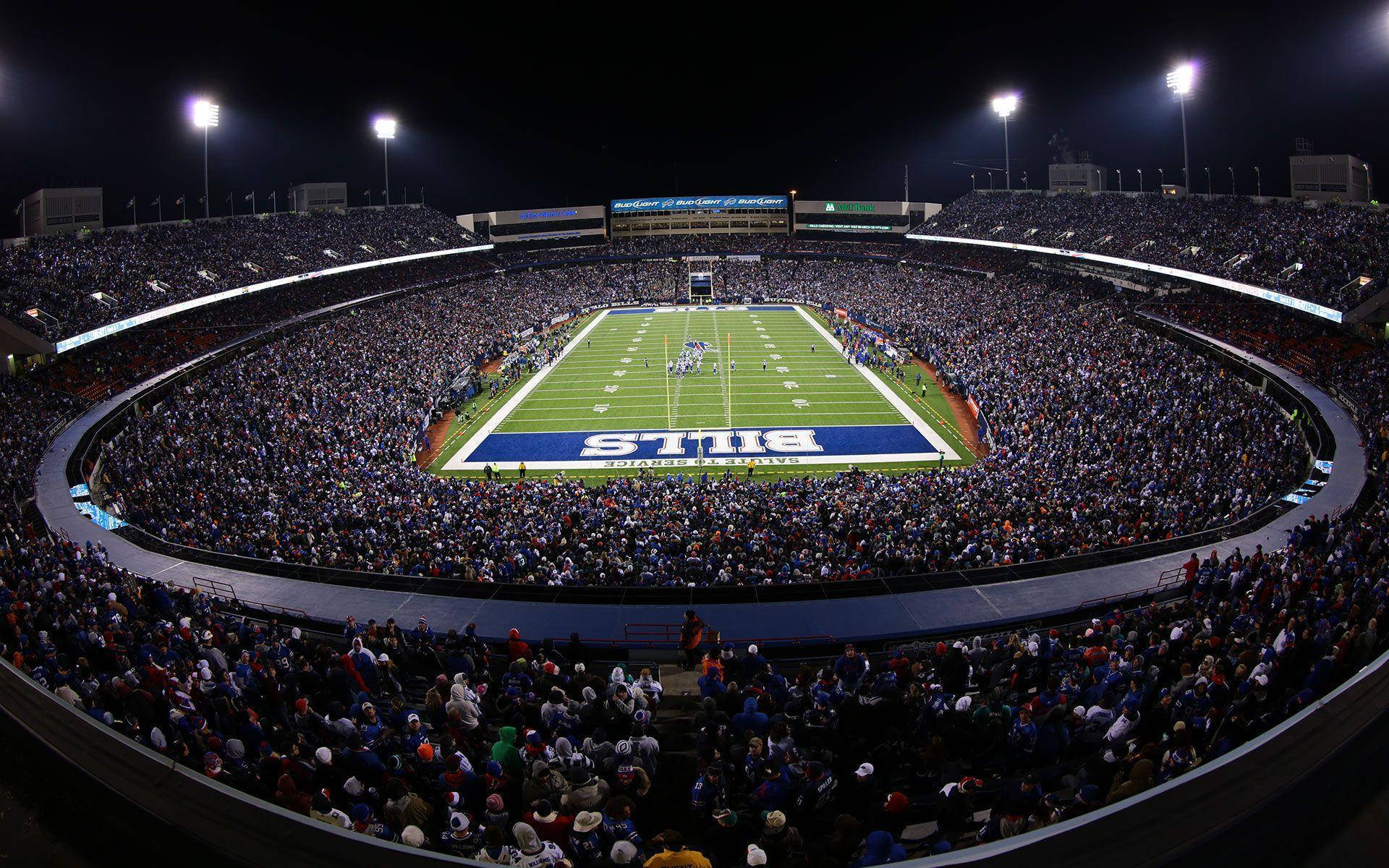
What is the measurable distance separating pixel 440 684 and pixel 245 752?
183cm

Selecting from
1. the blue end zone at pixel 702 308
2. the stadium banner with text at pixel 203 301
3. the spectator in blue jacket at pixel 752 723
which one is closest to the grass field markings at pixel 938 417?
the spectator in blue jacket at pixel 752 723

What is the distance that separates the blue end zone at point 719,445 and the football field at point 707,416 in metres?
0.08

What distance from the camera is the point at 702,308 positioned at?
77000 millimetres

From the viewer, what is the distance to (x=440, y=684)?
27.7 feet

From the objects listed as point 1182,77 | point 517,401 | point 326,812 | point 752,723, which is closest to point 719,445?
point 517,401

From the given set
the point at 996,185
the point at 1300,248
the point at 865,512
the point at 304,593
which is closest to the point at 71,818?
the point at 304,593

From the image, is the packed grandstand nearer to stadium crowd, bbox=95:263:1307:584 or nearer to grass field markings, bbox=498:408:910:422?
stadium crowd, bbox=95:263:1307:584

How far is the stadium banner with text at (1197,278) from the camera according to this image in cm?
3033

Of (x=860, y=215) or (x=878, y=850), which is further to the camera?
(x=860, y=215)

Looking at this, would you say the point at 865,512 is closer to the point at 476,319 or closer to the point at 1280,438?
the point at 1280,438

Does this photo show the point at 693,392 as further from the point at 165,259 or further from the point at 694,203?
the point at 694,203

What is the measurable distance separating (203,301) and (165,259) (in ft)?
13.7

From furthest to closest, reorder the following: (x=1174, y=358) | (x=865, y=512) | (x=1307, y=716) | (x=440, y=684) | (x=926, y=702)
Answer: (x=1174, y=358), (x=865, y=512), (x=440, y=684), (x=926, y=702), (x=1307, y=716)

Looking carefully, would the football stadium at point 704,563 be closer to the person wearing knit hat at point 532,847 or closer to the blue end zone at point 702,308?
the person wearing knit hat at point 532,847
